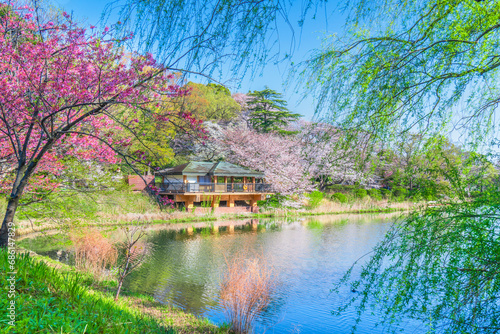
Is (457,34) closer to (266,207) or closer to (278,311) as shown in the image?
(278,311)

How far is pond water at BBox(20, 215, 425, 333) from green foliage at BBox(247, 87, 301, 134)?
9180mm

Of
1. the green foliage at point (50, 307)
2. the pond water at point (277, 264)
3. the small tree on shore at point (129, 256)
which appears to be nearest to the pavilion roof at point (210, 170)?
the pond water at point (277, 264)

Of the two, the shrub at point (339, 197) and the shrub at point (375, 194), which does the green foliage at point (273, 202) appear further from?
the shrub at point (375, 194)

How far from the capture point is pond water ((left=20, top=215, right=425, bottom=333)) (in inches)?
254

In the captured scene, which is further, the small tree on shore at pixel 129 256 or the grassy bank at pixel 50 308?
the small tree on shore at pixel 129 256

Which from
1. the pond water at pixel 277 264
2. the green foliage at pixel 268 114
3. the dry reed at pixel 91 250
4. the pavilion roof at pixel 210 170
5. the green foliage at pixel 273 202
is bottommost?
the pond water at pixel 277 264

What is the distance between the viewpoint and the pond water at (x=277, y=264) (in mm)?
6461

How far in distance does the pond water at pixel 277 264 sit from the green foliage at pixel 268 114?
9.18m

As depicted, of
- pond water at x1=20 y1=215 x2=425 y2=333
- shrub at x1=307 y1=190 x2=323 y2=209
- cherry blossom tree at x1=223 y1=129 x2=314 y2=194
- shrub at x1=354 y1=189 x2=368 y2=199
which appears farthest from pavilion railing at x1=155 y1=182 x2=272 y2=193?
shrub at x1=354 y1=189 x2=368 y2=199

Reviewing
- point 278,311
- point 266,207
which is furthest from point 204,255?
point 266,207

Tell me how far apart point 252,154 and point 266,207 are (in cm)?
403

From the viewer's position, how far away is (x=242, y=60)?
2205mm

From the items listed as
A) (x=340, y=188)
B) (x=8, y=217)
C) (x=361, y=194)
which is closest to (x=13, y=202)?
(x=8, y=217)

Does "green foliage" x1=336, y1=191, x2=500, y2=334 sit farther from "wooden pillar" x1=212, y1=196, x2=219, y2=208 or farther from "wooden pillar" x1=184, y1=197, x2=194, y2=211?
"wooden pillar" x1=212, y1=196, x2=219, y2=208
